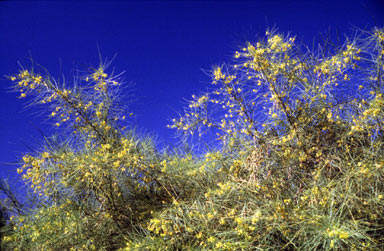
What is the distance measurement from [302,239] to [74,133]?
2.42m

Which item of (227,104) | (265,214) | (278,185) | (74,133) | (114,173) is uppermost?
(74,133)

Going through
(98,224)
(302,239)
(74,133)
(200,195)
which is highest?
(74,133)

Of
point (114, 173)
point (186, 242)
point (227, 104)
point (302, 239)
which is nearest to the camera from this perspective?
point (302, 239)

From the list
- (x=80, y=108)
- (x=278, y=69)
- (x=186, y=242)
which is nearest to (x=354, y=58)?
(x=278, y=69)

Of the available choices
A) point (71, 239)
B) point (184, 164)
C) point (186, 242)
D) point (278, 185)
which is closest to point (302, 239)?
point (278, 185)

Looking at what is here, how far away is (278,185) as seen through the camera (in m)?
2.87

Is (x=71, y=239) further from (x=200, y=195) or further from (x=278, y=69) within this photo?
(x=278, y=69)

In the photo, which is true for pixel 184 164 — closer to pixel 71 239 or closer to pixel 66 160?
pixel 66 160

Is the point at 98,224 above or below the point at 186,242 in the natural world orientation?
above

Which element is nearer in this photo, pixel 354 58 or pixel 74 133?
pixel 354 58

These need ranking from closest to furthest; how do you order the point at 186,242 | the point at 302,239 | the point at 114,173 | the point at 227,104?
the point at 302,239
the point at 186,242
the point at 114,173
the point at 227,104

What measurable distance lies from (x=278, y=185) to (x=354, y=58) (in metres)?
1.28

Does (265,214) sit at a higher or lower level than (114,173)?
lower

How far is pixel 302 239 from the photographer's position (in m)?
2.43
